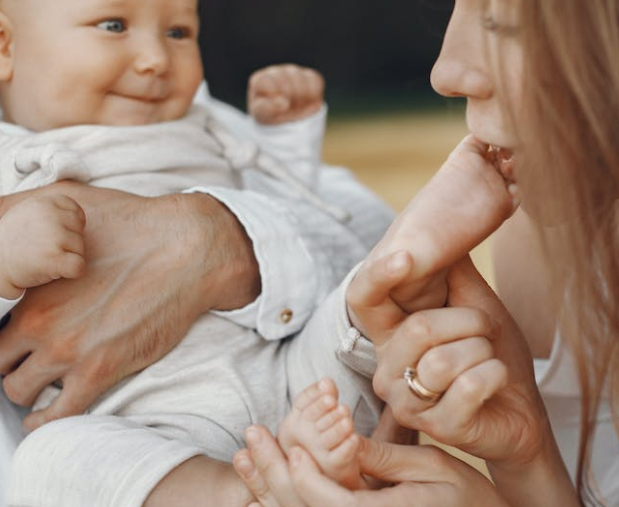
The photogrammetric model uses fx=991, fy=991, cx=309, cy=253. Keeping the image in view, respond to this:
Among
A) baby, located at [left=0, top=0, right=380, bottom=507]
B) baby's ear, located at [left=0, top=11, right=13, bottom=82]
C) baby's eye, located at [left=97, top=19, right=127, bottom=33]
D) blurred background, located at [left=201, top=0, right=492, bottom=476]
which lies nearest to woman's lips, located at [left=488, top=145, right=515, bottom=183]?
baby, located at [left=0, top=0, right=380, bottom=507]

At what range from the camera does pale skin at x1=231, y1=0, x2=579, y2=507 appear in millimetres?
754

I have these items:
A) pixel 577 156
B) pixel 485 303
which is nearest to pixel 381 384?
pixel 485 303

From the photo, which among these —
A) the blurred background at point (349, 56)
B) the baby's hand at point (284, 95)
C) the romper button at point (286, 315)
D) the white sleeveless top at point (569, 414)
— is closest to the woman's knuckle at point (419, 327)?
the romper button at point (286, 315)

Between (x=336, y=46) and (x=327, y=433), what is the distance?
3.43 meters

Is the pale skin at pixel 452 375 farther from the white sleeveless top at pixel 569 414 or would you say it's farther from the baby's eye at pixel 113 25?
the baby's eye at pixel 113 25

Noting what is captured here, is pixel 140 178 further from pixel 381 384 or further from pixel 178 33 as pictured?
pixel 381 384

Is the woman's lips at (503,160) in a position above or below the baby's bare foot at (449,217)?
above

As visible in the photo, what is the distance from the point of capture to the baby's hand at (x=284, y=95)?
1382mm

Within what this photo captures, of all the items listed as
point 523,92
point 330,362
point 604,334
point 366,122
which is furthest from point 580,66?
point 366,122

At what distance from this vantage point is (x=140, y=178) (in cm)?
107

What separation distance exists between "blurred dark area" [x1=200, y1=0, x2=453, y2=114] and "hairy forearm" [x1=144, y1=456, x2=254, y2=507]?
3103 millimetres

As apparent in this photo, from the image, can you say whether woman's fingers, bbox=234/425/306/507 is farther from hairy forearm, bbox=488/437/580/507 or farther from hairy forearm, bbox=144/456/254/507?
A: hairy forearm, bbox=488/437/580/507

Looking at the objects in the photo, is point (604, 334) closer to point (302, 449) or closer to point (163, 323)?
point (302, 449)

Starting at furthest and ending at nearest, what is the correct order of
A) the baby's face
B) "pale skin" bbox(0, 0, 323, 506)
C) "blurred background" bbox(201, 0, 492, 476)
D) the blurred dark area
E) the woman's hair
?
the blurred dark area < "blurred background" bbox(201, 0, 492, 476) < the baby's face < "pale skin" bbox(0, 0, 323, 506) < the woman's hair
